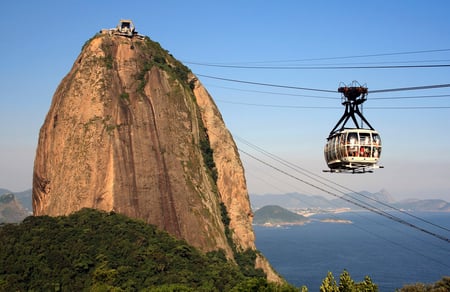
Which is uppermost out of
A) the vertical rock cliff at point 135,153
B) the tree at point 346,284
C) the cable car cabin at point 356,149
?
the vertical rock cliff at point 135,153

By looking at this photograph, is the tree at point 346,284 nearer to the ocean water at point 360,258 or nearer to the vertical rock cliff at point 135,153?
the vertical rock cliff at point 135,153

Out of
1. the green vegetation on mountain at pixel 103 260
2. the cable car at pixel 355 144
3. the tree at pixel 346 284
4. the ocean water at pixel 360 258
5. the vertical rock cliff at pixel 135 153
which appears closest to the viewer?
the cable car at pixel 355 144

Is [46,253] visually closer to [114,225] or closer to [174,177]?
[114,225]

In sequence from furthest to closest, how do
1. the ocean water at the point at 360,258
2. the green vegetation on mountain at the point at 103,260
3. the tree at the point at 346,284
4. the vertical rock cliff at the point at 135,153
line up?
the ocean water at the point at 360,258, the vertical rock cliff at the point at 135,153, the green vegetation on mountain at the point at 103,260, the tree at the point at 346,284

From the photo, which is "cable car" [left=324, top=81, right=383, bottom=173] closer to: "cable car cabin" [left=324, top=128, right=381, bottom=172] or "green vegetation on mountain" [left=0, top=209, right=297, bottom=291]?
"cable car cabin" [left=324, top=128, right=381, bottom=172]

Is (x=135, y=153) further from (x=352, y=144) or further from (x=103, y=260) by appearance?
(x=352, y=144)

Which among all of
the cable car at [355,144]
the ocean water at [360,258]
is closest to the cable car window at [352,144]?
the cable car at [355,144]

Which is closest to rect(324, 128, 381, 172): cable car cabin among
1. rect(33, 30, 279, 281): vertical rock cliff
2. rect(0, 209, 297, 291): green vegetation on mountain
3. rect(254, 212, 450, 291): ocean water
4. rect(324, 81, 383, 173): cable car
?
rect(324, 81, 383, 173): cable car
